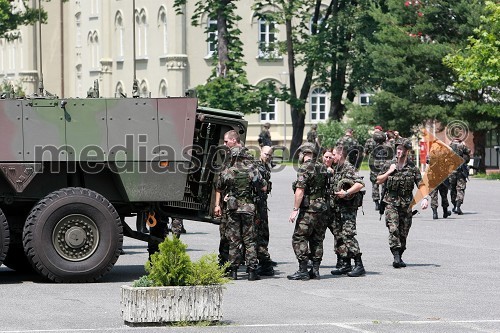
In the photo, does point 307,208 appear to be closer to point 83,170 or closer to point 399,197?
point 399,197

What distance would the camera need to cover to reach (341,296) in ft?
52.0

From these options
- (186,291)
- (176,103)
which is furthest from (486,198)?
(186,291)

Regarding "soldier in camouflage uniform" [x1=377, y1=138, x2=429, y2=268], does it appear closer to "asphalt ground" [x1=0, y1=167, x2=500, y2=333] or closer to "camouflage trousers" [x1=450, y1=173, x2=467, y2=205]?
"asphalt ground" [x1=0, y1=167, x2=500, y2=333]

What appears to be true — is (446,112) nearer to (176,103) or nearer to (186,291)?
(176,103)

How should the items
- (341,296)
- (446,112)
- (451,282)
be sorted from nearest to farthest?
1. (341,296)
2. (451,282)
3. (446,112)

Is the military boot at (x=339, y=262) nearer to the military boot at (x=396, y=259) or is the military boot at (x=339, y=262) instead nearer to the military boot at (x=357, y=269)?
the military boot at (x=357, y=269)

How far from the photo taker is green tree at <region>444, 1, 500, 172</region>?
140 feet

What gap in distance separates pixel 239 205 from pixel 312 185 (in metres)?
0.93

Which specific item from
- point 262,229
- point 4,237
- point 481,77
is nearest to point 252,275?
point 262,229

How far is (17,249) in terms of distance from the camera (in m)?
18.4

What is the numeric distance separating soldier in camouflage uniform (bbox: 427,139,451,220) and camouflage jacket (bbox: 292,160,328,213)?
11.5m

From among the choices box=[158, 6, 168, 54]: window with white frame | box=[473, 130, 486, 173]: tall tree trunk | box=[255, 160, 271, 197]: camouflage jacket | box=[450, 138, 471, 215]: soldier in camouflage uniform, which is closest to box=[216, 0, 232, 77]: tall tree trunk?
box=[473, 130, 486, 173]: tall tree trunk

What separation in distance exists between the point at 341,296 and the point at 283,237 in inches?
331

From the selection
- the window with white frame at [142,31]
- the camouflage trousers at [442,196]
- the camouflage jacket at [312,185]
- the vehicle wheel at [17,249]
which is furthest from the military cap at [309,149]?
the window with white frame at [142,31]
